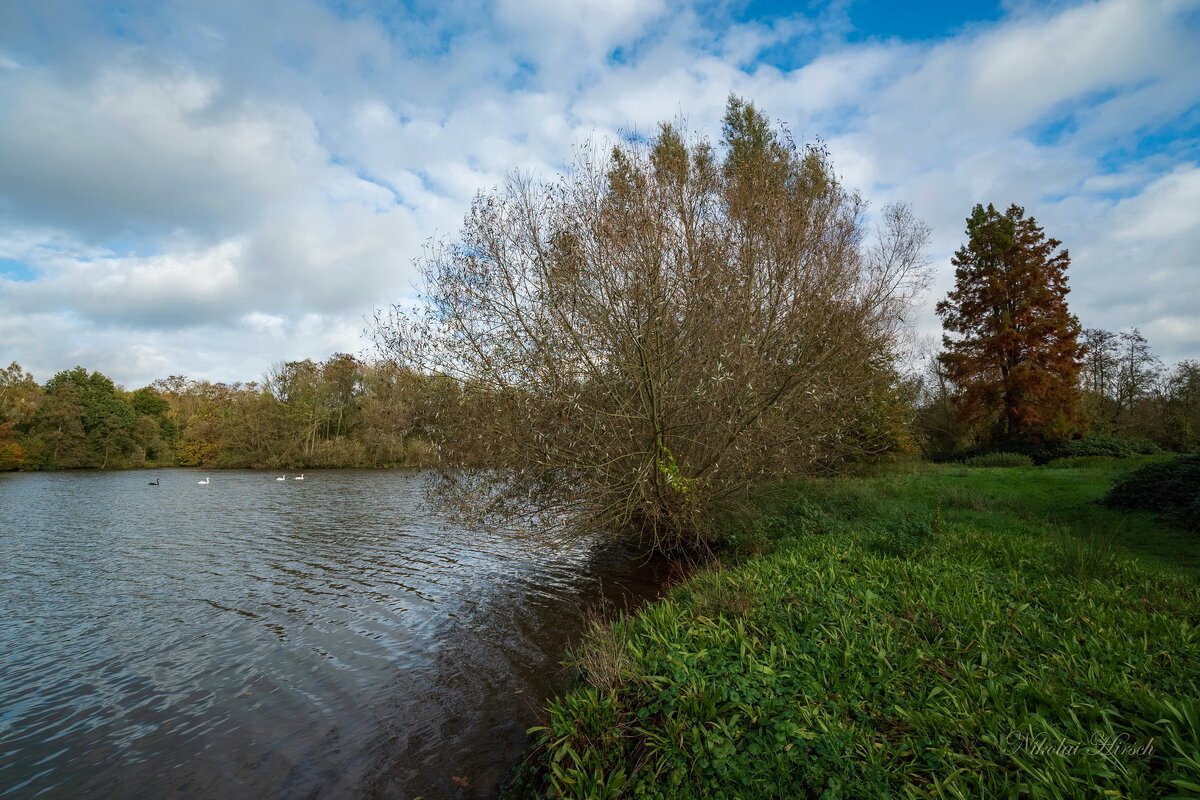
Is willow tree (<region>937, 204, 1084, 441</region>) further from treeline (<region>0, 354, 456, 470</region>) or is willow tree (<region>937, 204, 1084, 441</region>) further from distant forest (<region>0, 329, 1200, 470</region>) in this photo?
treeline (<region>0, 354, 456, 470</region>)

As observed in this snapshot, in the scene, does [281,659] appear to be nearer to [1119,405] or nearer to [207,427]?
[1119,405]

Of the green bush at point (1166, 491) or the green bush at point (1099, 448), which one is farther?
the green bush at point (1099, 448)

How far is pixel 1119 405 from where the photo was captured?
26625 mm

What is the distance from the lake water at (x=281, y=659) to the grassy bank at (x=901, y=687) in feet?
5.25

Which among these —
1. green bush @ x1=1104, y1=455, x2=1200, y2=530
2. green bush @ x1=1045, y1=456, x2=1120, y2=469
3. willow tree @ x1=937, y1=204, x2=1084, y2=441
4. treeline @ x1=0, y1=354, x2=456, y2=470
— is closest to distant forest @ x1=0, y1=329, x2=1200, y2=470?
treeline @ x1=0, y1=354, x2=456, y2=470

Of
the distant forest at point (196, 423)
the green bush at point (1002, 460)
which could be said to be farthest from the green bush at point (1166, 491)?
the distant forest at point (196, 423)

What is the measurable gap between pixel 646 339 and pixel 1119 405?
102ft

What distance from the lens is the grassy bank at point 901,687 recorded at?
2.91 metres

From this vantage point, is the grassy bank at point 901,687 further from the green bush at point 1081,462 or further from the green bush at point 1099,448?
the green bush at point 1099,448

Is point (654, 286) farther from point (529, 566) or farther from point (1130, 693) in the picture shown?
point (529, 566)

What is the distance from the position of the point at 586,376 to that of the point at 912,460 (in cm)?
1718

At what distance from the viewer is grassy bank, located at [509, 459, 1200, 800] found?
2.91 metres

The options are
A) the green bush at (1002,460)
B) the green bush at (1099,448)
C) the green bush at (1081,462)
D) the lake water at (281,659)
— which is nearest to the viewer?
the lake water at (281,659)


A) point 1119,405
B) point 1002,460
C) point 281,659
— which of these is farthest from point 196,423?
point 1119,405
